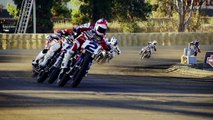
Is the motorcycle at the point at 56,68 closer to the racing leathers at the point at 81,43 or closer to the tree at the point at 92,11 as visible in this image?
the racing leathers at the point at 81,43

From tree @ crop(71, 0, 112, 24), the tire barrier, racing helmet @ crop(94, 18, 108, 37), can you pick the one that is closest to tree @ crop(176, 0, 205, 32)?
tree @ crop(71, 0, 112, 24)

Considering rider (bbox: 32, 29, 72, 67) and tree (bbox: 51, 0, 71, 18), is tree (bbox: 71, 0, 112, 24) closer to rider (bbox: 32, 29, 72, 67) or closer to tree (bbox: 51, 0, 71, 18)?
tree (bbox: 51, 0, 71, 18)

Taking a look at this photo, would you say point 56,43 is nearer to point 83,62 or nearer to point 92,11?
point 83,62

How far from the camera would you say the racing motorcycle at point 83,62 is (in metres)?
14.5

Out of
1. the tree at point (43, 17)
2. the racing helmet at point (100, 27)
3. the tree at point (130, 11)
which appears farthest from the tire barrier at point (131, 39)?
the racing helmet at point (100, 27)

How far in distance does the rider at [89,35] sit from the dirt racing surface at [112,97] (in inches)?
31.4

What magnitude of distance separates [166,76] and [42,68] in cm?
517

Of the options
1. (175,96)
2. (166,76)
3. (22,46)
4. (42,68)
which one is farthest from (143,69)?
(22,46)

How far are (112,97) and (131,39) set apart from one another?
26.1 metres

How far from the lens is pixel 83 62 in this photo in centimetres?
1455

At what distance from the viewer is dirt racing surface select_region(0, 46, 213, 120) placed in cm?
1018

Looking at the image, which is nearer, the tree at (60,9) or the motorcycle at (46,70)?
the motorcycle at (46,70)

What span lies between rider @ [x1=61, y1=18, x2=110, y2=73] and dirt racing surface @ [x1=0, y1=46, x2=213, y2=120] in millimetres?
797

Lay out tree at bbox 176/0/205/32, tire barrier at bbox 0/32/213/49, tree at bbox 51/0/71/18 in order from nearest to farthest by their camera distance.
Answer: tire barrier at bbox 0/32/213/49 → tree at bbox 176/0/205/32 → tree at bbox 51/0/71/18
